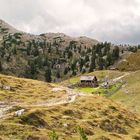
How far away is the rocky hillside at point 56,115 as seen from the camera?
271 feet

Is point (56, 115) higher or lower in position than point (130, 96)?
lower

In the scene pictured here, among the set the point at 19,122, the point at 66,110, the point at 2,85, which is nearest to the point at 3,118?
the point at 19,122

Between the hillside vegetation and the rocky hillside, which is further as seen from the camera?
the hillside vegetation

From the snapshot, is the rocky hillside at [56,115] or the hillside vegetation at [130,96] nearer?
the rocky hillside at [56,115]

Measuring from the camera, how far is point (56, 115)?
10250 centimetres

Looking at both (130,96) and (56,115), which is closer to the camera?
(56,115)

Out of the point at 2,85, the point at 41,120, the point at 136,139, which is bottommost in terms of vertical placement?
the point at 136,139

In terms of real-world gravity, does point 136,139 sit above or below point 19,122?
below

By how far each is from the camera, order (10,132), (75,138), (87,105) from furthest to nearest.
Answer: (87,105)
(75,138)
(10,132)

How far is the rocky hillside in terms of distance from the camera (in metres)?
82.6

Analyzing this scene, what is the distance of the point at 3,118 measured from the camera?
8675 cm

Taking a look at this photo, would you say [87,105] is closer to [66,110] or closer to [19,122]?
[66,110]

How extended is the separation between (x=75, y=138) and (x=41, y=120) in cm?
1185

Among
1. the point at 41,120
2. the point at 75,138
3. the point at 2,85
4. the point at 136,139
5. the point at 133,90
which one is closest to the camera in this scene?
the point at 75,138
